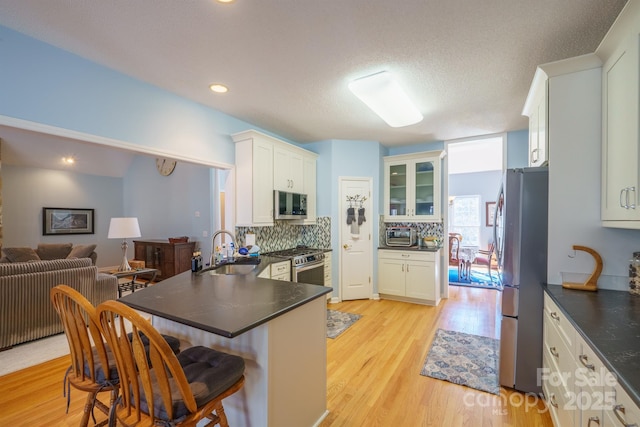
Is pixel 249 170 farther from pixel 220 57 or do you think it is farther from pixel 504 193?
pixel 504 193

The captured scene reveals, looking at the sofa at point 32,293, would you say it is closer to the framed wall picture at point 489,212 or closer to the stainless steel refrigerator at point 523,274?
the stainless steel refrigerator at point 523,274

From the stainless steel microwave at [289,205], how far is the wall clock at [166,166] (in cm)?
371

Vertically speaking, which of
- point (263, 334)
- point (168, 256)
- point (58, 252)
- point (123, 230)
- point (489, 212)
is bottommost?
point (168, 256)

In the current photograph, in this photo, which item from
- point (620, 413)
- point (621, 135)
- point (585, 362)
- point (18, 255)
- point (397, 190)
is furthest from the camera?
point (397, 190)

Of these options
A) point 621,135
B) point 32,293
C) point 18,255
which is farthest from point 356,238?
point 18,255

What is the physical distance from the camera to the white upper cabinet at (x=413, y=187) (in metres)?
4.53

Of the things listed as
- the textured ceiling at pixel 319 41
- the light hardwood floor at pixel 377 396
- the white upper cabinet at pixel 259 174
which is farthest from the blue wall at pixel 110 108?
the light hardwood floor at pixel 377 396

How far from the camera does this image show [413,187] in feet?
15.3

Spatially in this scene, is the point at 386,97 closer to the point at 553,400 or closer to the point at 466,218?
the point at 553,400

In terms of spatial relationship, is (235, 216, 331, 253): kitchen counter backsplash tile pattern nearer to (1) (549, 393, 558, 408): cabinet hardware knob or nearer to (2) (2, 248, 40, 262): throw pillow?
(1) (549, 393, 558, 408): cabinet hardware knob

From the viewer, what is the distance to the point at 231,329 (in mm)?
1157

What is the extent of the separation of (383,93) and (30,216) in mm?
7813

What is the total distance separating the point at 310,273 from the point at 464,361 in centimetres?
202

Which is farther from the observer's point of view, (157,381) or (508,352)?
(508,352)
